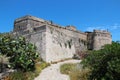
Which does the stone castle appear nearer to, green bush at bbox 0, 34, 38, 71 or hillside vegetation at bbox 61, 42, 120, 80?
green bush at bbox 0, 34, 38, 71

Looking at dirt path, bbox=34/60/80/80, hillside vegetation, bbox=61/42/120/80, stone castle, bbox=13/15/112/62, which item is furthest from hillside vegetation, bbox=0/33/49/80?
hillside vegetation, bbox=61/42/120/80

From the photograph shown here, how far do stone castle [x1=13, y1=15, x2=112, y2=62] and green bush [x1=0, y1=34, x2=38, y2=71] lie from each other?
14.7 ft

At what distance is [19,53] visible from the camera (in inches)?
1312

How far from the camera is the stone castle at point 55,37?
129 ft

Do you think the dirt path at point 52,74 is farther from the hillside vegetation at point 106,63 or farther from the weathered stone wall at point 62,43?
the hillside vegetation at point 106,63

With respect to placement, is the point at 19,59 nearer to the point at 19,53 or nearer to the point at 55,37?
the point at 19,53

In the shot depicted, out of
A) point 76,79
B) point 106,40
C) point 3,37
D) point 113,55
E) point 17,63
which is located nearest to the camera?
point 113,55

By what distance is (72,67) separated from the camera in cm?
3409

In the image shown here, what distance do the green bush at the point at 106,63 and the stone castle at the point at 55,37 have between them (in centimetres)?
1275

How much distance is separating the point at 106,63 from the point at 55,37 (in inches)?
660

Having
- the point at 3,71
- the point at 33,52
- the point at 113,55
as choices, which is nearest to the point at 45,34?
the point at 33,52

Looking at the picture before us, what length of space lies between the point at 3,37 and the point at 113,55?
52.7 ft

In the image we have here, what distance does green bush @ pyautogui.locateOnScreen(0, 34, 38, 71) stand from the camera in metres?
32.6

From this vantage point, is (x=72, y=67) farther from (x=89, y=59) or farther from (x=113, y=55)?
(x=113, y=55)
